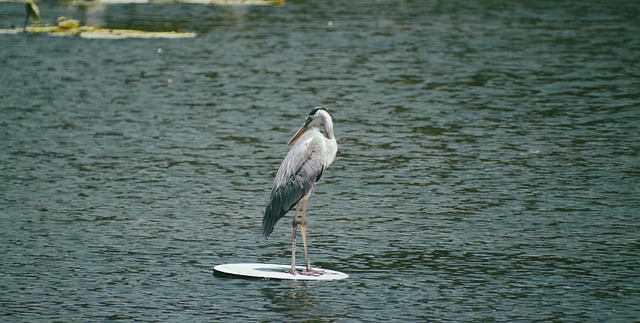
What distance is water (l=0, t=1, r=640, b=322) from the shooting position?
39.1 ft

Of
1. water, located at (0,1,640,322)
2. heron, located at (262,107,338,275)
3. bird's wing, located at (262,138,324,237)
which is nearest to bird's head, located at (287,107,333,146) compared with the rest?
heron, located at (262,107,338,275)

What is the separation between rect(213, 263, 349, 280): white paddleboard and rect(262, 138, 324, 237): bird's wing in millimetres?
389

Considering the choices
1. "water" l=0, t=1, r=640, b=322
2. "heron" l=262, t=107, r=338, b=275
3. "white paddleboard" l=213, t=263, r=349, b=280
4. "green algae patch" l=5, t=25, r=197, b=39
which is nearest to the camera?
"water" l=0, t=1, r=640, b=322

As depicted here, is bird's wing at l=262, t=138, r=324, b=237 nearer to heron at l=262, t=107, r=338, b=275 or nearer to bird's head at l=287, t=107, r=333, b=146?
heron at l=262, t=107, r=338, b=275

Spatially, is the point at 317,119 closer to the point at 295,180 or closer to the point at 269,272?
the point at 295,180

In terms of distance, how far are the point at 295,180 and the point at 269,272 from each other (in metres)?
0.96

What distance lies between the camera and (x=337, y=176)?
18.2m

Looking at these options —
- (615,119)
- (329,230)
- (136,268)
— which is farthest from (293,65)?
(136,268)

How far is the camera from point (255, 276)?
12.3 metres

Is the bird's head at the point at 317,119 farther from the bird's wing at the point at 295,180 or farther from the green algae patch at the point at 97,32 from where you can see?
the green algae patch at the point at 97,32

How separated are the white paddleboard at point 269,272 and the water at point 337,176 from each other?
0.18m

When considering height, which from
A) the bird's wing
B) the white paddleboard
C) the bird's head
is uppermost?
the bird's head

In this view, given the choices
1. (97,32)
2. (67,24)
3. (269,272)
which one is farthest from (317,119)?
(67,24)

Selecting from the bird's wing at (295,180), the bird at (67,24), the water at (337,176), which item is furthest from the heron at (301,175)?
the bird at (67,24)
